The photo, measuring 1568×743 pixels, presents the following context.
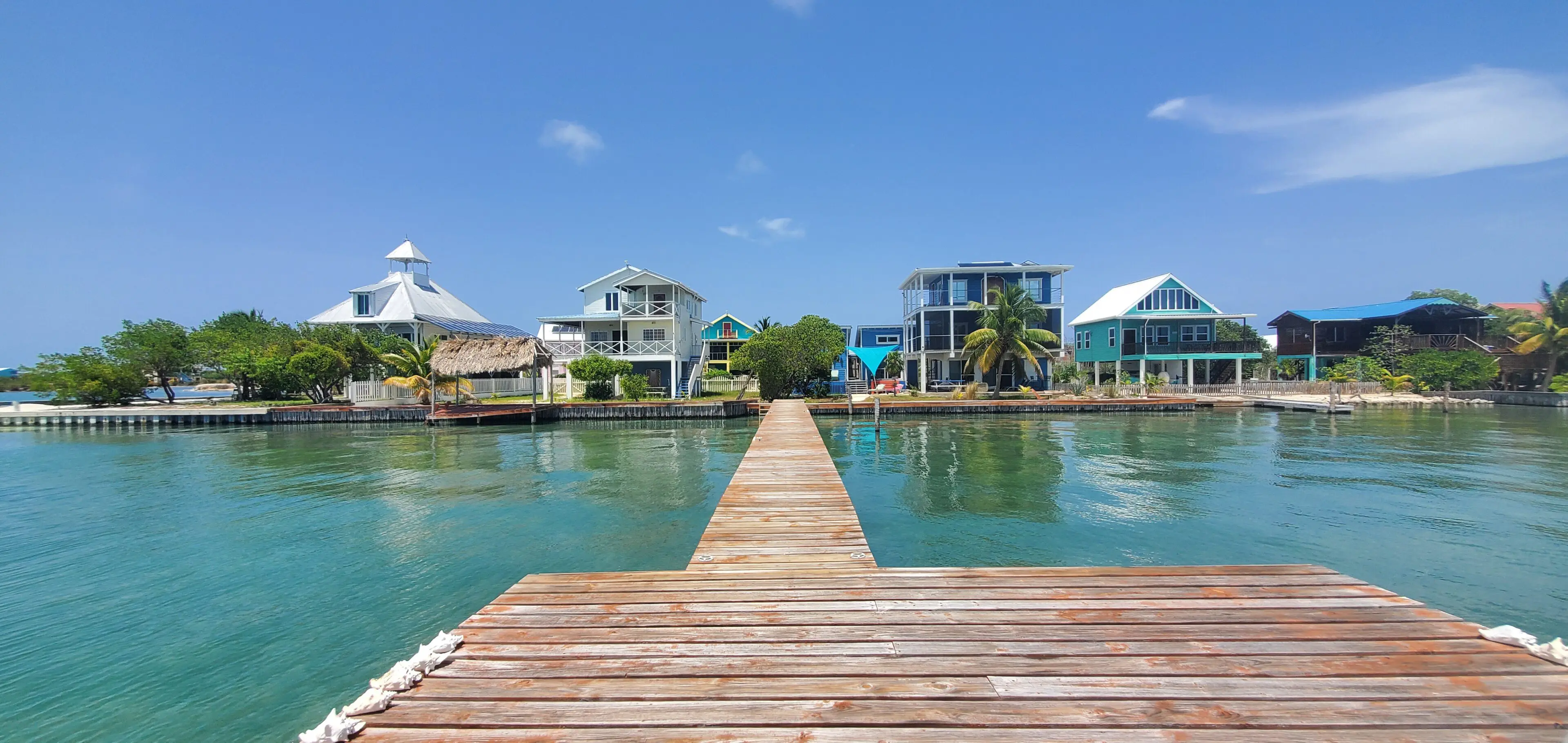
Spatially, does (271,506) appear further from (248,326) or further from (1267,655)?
(248,326)

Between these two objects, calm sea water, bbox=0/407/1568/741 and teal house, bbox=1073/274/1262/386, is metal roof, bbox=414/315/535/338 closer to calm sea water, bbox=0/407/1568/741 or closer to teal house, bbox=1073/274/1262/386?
calm sea water, bbox=0/407/1568/741

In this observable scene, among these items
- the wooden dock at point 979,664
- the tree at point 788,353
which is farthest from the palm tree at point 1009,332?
the wooden dock at point 979,664

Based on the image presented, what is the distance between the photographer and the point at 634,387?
111 feet

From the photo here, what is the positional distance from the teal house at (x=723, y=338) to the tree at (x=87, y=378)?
32.3 m

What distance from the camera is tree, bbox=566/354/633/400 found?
33875 millimetres

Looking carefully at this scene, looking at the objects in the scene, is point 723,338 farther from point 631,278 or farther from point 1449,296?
point 1449,296

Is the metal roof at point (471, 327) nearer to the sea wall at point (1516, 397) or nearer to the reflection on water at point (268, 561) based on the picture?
the reflection on water at point (268, 561)

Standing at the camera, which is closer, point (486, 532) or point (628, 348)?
point (486, 532)

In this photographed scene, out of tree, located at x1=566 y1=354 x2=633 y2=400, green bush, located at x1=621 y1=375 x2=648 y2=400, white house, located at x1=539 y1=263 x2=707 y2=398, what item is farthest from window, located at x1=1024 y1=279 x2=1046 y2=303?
green bush, located at x1=621 y1=375 x2=648 y2=400

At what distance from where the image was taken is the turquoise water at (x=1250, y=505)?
873cm

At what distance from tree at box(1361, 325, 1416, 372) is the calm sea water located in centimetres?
2347

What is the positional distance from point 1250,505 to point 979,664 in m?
12.1

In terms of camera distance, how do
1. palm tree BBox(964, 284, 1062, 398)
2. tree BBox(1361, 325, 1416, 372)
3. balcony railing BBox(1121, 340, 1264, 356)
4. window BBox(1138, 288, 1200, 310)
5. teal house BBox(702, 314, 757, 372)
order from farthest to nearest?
teal house BBox(702, 314, 757, 372) < window BBox(1138, 288, 1200, 310) < tree BBox(1361, 325, 1416, 372) < balcony railing BBox(1121, 340, 1264, 356) < palm tree BBox(964, 284, 1062, 398)

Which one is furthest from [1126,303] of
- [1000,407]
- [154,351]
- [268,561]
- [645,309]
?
[154,351]
